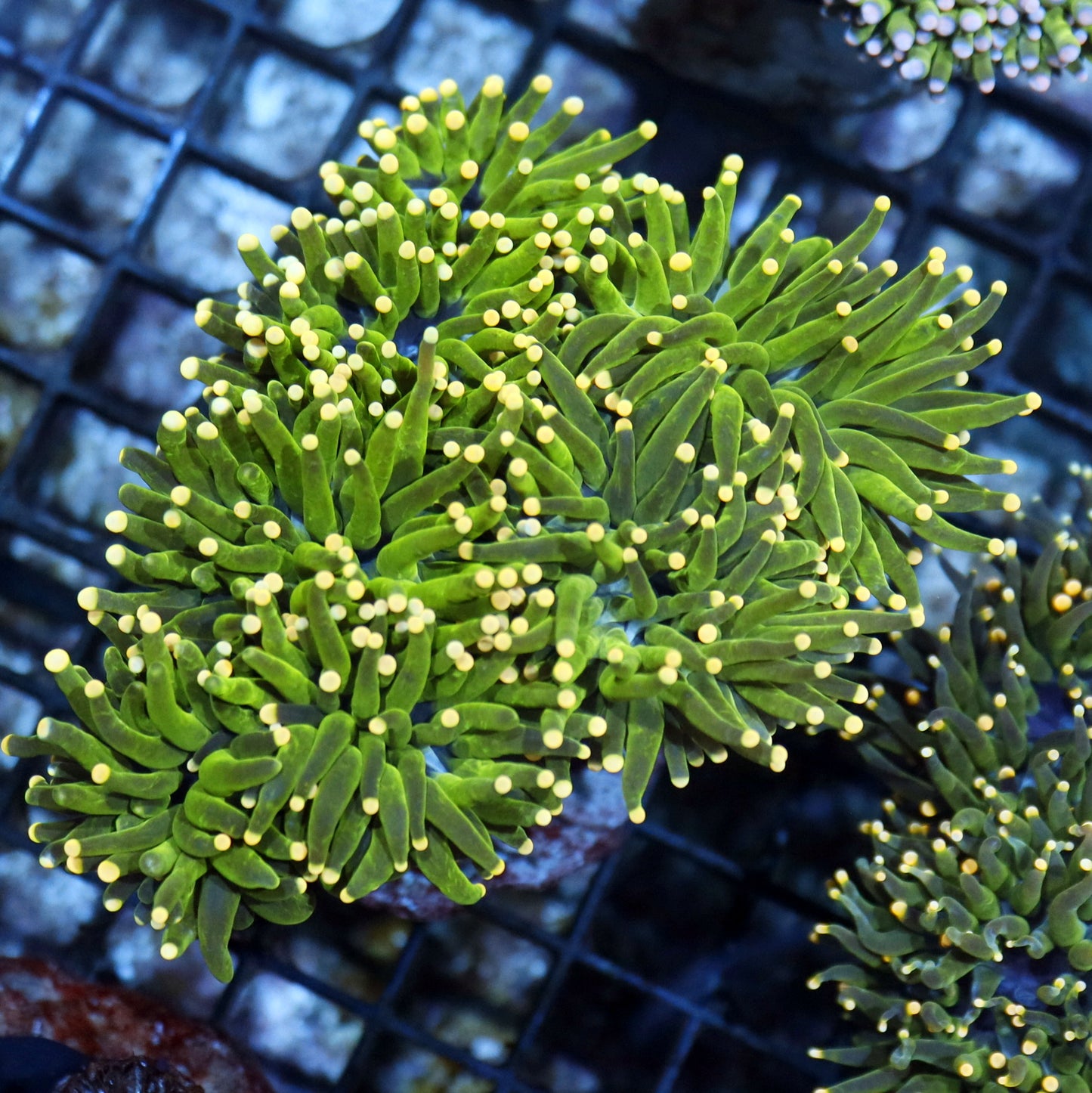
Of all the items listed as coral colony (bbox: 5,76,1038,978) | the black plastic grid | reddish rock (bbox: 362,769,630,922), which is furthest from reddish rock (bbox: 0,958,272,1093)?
coral colony (bbox: 5,76,1038,978)

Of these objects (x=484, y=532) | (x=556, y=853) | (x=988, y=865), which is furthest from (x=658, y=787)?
(x=484, y=532)

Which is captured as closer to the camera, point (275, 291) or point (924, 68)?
point (275, 291)

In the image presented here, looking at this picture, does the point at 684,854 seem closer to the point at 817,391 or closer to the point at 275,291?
the point at 817,391

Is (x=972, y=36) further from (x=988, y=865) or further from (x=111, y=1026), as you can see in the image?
(x=111, y=1026)

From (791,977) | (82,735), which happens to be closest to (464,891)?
(82,735)

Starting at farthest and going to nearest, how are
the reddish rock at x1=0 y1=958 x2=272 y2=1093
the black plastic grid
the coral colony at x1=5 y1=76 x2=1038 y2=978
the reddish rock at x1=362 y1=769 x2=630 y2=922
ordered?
the black plastic grid
the reddish rock at x1=0 y1=958 x2=272 y2=1093
the reddish rock at x1=362 y1=769 x2=630 y2=922
the coral colony at x1=5 y1=76 x2=1038 y2=978

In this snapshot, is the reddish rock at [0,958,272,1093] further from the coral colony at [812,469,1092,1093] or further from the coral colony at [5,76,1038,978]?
the coral colony at [812,469,1092,1093]
